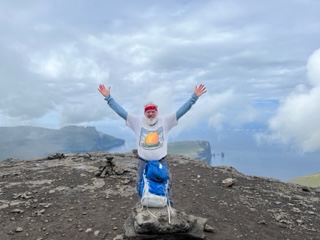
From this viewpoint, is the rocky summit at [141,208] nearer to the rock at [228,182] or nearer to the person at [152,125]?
the rock at [228,182]

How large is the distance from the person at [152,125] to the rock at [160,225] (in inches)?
53.1

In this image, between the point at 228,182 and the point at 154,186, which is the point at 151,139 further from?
the point at 228,182

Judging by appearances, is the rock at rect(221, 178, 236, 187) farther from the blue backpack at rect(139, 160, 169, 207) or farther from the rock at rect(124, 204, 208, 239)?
the blue backpack at rect(139, 160, 169, 207)

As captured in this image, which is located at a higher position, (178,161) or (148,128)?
(148,128)

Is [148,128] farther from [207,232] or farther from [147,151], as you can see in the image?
[207,232]

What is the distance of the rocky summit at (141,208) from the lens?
440 inches

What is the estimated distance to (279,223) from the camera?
13461 millimetres

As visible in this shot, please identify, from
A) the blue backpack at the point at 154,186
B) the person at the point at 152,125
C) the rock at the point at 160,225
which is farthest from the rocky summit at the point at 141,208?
the person at the point at 152,125

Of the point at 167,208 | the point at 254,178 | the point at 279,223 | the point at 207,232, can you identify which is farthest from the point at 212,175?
the point at 167,208

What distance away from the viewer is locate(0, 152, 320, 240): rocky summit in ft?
36.6

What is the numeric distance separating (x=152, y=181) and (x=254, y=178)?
10.5 meters

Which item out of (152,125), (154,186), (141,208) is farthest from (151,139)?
(141,208)

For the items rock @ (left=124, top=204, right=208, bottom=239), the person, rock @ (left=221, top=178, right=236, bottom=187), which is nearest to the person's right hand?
the person

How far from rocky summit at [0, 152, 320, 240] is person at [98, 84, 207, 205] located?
5.27 feet
